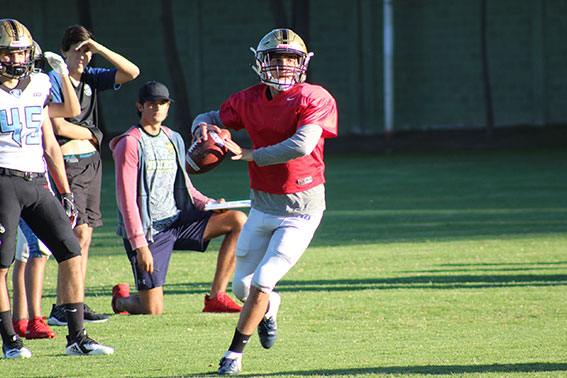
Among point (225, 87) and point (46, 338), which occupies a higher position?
point (46, 338)

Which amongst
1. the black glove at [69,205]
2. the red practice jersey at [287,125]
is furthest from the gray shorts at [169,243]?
the red practice jersey at [287,125]

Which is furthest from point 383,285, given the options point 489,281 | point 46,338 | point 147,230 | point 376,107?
point 376,107

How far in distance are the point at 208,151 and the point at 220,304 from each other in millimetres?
2208

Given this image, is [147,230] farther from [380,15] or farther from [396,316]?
[380,15]

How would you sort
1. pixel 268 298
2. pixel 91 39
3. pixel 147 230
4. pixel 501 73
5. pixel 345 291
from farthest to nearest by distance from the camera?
pixel 501 73
pixel 345 291
pixel 147 230
pixel 91 39
pixel 268 298

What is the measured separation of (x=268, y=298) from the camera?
565 centimetres

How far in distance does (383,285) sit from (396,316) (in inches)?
59.4

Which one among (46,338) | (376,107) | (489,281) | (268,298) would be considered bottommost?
(376,107)

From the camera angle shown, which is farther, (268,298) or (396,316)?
(396,316)

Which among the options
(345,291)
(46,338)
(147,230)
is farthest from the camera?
(345,291)

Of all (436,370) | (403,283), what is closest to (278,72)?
(436,370)

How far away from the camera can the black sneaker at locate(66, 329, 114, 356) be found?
6.00 metres

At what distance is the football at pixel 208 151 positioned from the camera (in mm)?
5996

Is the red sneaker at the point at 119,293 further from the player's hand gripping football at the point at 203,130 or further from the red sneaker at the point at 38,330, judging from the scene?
the player's hand gripping football at the point at 203,130
